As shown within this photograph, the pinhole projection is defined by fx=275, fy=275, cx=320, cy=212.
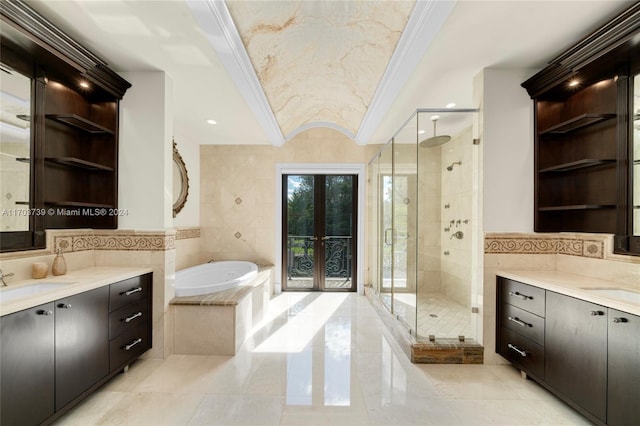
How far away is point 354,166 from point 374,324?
A: 2.41 m

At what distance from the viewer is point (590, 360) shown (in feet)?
5.21

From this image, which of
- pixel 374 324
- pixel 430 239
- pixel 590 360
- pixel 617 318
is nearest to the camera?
pixel 617 318

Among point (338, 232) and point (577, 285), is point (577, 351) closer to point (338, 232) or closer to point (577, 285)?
point (577, 285)

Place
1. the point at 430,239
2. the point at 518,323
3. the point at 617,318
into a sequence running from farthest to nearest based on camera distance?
the point at 430,239 < the point at 518,323 < the point at 617,318

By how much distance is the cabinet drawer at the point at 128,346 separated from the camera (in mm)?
1978

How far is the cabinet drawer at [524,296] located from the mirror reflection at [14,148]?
3461mm

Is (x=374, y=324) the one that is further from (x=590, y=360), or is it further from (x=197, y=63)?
(x=197, y=63)

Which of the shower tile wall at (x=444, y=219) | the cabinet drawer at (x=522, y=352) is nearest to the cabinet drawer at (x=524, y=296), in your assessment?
the cabinet drawer at (x=522, y=352)

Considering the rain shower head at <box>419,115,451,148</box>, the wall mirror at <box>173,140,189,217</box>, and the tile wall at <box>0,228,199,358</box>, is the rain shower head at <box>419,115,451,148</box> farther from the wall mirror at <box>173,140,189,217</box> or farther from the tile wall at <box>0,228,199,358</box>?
the wall mirror at <box>173,140,189,217</box>

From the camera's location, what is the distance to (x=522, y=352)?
6.79 ft

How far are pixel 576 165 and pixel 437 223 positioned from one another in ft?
3.82

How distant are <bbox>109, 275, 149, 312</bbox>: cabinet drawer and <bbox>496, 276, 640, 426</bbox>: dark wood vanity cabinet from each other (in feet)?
9.71

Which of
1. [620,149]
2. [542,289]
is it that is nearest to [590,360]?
[542,289]

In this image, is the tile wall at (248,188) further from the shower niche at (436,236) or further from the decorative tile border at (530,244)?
the decorative tile border at (530,244)
